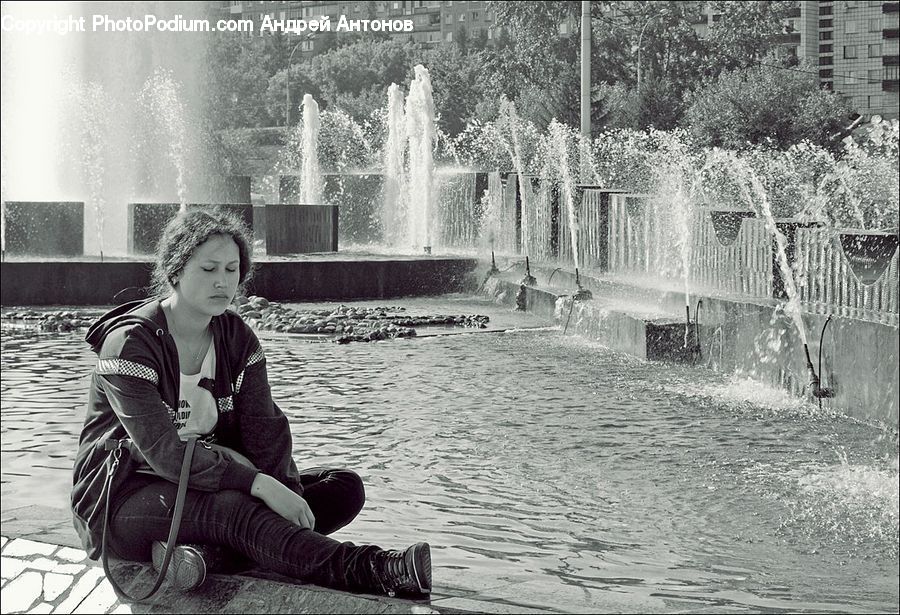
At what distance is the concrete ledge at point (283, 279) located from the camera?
16562mm

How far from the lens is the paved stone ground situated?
3.52m

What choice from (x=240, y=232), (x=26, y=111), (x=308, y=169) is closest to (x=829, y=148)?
(x=308, y=169)

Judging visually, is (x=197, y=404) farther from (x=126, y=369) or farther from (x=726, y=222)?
(x=726, y=222)

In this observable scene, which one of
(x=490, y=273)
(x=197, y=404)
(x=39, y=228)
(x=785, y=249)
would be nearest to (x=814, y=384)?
(x=785, y=249)

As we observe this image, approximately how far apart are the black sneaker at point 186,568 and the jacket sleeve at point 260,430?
385 mm

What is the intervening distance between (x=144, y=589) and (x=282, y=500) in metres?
0.46

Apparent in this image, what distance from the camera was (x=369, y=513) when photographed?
18.5 feet

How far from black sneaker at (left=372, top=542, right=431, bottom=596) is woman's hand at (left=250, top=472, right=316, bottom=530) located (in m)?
0.26

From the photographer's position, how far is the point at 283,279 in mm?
17500

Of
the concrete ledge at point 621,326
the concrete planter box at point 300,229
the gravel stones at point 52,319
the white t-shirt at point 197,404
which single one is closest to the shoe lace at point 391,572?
the white t-shirt at point 197,404

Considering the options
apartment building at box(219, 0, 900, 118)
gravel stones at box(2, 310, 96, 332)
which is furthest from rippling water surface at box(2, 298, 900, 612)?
apartment building at box(219, 0, 900, 118)

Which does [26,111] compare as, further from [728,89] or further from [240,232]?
[240,232]

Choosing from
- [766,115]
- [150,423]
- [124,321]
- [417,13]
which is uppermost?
[417,13]

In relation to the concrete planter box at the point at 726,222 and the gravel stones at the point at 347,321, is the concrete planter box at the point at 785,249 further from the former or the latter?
the gravel stones at the point at 347,321
